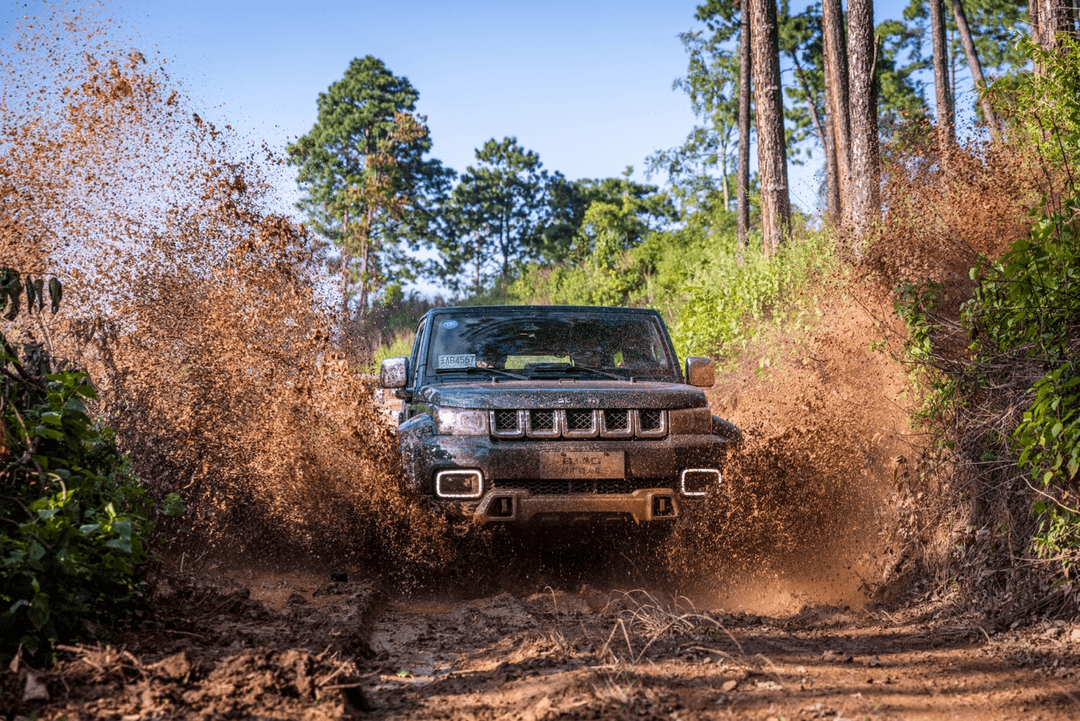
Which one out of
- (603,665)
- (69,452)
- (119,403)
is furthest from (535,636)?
(119,403)

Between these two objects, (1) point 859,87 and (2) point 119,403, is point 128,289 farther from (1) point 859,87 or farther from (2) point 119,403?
(1) point 859,87

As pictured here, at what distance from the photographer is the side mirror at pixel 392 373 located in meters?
6.62

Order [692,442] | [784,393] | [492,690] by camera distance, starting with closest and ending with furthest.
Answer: [492,690] < [692,442] < [784,393]

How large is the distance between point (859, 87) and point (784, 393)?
734 centimetres

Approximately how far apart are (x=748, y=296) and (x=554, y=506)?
11.0 m

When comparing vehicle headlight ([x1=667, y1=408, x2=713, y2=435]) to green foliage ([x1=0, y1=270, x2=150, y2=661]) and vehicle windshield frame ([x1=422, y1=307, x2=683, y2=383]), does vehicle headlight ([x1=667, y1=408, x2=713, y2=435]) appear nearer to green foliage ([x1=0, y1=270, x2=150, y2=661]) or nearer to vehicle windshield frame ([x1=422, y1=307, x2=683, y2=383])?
vehicle windshield frame ([x1=422, y1=307, x2=683, y2=383])

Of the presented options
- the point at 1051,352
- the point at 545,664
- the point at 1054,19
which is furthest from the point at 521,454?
the point at 1054,19

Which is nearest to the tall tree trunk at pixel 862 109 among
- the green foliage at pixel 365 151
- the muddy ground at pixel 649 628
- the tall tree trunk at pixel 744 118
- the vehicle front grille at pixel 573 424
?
the muddy ground at pixel 649 628

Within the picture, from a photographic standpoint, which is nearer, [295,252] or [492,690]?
[492,690]

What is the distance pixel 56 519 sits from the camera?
3.86 meters

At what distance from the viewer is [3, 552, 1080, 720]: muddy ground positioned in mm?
3422

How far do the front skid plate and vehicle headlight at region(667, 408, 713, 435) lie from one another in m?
0.54

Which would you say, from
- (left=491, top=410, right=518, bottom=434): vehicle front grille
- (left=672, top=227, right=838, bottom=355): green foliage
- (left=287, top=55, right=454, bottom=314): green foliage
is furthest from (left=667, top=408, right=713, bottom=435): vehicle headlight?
(left=287, top=55, right=454, bottom=314): green foliage

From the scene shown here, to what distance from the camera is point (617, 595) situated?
5988mm
